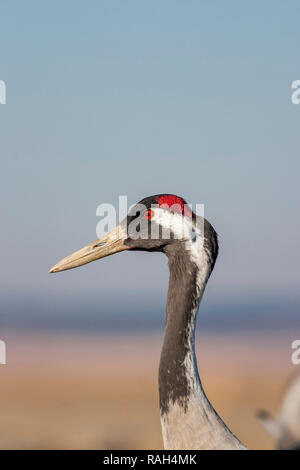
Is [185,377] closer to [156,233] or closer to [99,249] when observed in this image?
[156,233]

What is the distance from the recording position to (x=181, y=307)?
5.71 m

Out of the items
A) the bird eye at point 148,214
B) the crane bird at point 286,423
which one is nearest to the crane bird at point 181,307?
the bird eye at point 148,214

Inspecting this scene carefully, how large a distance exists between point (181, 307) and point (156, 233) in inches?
24.0

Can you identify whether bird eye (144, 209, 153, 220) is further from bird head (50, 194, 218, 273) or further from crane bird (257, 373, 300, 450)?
crane bird (257, 373, 300, 450)

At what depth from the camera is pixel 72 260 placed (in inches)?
241

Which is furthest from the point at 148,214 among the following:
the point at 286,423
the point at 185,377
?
the point at 286,423

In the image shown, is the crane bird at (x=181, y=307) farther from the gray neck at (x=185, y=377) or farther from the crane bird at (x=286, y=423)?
the crane bird at (x=286, y=423)

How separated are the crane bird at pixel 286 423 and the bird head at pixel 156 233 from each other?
3.06m

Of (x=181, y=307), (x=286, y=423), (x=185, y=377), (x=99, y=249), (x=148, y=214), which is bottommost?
(x=286, y=423)

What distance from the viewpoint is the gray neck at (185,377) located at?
5.52 meters
